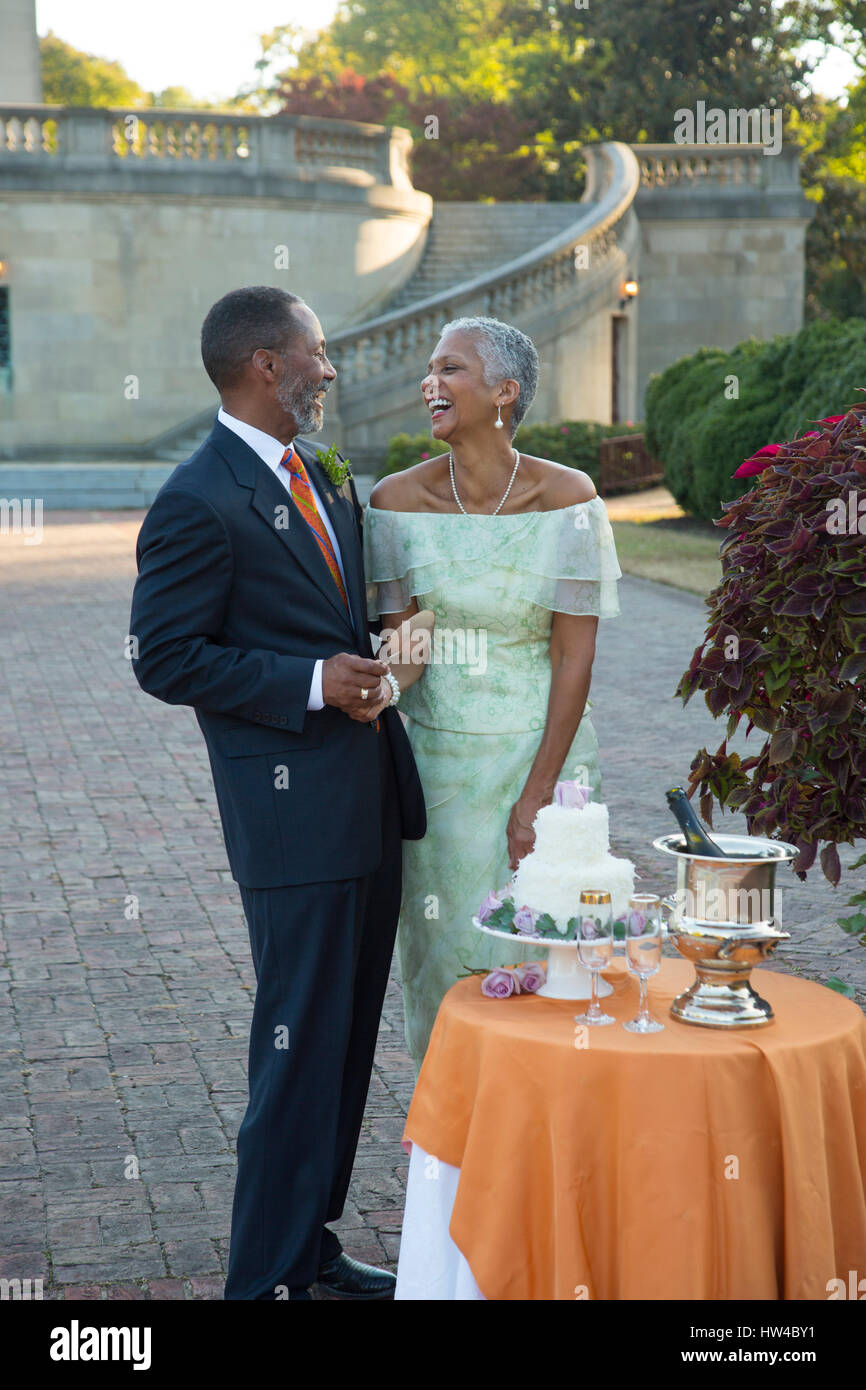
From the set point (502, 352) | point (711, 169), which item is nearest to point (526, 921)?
point (502, 352)

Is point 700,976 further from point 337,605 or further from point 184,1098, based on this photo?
point 184,1098

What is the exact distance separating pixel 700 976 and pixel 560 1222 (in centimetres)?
56

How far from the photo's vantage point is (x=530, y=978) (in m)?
3.37

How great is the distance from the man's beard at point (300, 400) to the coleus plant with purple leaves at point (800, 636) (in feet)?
3.50

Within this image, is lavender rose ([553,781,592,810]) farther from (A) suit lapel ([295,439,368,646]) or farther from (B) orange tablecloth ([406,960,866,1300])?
(A) suit lapel ([295,439,368,646])

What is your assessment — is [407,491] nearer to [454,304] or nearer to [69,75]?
[454,304]

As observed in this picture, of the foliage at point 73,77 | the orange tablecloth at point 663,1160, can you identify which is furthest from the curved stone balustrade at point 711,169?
the orange tablecloth at point 663,1160

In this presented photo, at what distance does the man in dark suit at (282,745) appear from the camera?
3.50 m

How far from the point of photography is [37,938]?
6953 millimetres

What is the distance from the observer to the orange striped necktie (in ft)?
12.1

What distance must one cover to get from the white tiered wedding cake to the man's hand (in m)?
0.50

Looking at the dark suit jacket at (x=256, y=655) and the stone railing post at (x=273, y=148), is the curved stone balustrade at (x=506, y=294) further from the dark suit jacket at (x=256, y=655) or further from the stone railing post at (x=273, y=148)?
the dark suit jacket at (x=256, y=655)

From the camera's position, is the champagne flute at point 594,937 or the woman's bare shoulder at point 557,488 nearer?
the champagne flute at point 594,937

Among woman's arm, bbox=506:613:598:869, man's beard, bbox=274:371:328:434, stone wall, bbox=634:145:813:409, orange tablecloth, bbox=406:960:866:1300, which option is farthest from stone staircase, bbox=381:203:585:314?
orange tablecloth, bbox=406:960:866:1300
